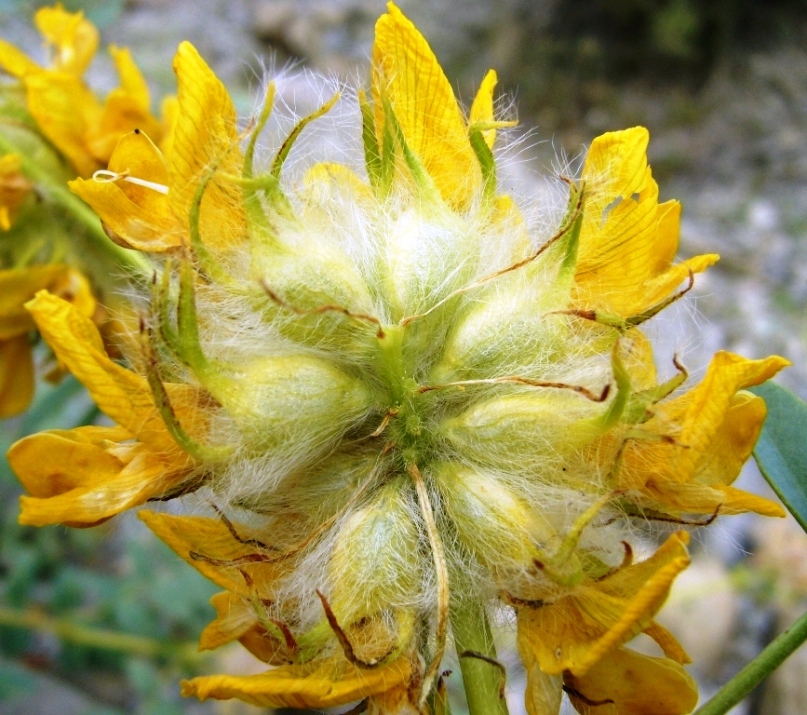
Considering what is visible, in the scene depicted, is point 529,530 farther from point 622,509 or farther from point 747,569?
point 747,569

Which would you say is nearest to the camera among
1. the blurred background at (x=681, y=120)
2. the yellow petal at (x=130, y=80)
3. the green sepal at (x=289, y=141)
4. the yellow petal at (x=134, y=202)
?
the green sepal at (x=289, y=141)

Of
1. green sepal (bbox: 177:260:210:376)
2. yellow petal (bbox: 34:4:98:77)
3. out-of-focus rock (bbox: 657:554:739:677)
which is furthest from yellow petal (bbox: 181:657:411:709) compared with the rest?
out-of-focus rock (bbox: 657:554:739:677)

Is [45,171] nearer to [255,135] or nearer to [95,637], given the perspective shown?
[255,135]

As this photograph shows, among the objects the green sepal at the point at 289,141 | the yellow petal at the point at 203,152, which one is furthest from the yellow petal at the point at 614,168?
the yellow petal at the point at 203,152

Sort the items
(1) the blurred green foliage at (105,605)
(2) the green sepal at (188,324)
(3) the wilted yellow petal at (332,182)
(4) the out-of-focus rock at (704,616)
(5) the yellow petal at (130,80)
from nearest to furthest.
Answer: (2) the green sepal at (188,324) < (3) the wilted yellow petal at (332,182) < (5) the yellow petal at (130,80) < (1) the blurred green foliage at (105,605) < (4) the out-of-focus rock at (704,616)

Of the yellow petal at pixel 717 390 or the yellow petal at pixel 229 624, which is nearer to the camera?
the yellow petal at pixel 717 390

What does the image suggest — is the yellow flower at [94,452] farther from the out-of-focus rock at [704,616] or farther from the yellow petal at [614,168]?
the out-of-focus rock at [704,616]
